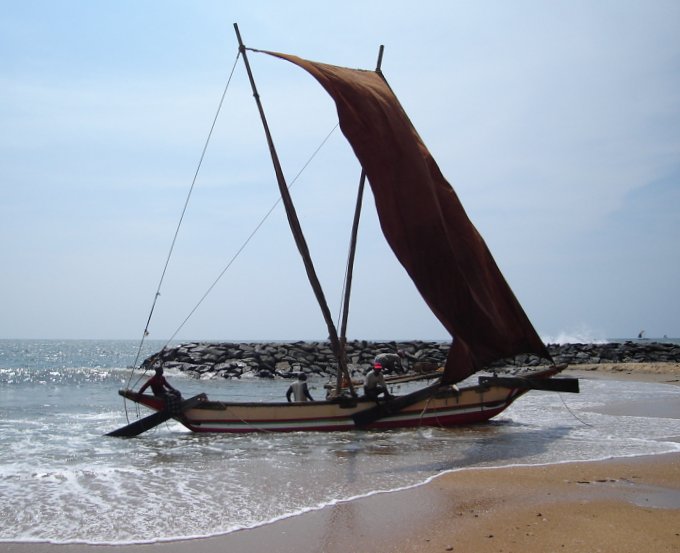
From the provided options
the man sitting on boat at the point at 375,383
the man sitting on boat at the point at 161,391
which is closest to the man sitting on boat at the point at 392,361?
the man sitting on boat at the point at 375,383

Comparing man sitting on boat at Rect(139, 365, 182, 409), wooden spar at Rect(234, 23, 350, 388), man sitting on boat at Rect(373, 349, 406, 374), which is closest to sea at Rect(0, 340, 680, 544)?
man sitting on boat at Rect(139, 365, 182, 409)

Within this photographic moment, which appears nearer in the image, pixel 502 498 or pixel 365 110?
pixel 502 498

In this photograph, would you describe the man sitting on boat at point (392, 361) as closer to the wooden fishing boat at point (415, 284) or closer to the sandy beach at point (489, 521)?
the wooden fishing boat at point (415, 284)

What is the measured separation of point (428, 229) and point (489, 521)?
6.69 metres

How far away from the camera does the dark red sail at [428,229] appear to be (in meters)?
12.8

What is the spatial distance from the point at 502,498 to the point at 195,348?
38.2 m

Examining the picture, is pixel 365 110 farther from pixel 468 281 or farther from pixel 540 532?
pixel 540 532

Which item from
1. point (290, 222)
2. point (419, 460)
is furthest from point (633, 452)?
point (290, 222)

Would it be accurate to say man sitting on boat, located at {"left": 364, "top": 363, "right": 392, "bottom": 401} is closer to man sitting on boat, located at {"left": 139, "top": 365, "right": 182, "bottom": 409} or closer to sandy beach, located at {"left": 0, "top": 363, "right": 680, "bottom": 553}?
man sitting on boat, located at {"left": 139, "top": 365, "right": 182, "bottom": 409}

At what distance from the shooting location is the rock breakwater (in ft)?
123

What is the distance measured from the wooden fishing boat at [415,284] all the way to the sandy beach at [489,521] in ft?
13.6

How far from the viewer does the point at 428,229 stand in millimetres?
12758

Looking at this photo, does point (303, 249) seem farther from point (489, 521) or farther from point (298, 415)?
point (489, 521)

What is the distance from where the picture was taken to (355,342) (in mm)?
45875
